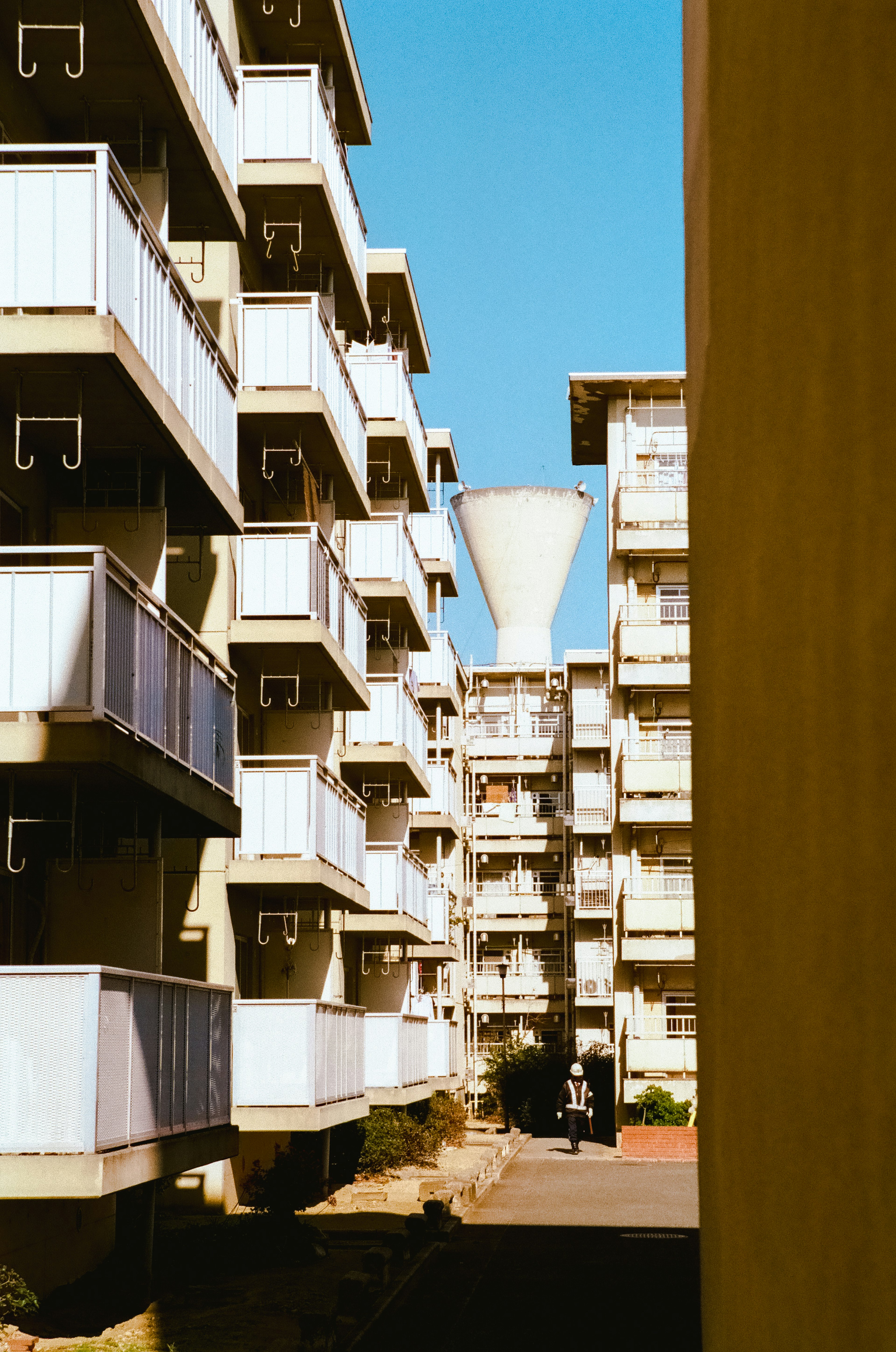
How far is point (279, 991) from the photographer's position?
2422 cm

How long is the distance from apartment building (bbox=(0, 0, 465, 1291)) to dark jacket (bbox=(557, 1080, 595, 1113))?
1317cm

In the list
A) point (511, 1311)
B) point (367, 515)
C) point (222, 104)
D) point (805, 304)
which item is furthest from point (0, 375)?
point (367, 515)

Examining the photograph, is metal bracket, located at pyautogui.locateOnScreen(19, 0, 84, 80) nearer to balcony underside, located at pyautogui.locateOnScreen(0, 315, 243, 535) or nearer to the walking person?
balcony underside, located at pyautogui.locateOnScreen(0, 315, 243, 535)

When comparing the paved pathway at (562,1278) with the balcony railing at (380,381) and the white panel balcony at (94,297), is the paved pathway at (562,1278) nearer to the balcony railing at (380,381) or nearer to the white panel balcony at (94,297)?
the white panel balcony at (94,297)

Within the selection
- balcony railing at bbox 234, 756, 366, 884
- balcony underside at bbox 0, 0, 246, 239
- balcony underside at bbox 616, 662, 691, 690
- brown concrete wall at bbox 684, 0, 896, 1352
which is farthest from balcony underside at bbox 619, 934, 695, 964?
brown concrete wall at bbox 684, 0, 896, 1352

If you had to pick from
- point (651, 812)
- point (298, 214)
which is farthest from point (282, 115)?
point (651, 812)

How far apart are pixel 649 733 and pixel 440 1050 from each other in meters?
14.6

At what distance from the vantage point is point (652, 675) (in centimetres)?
4512

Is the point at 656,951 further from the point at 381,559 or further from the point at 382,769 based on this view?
the point at 381,559

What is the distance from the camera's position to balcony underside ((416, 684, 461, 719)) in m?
40.8

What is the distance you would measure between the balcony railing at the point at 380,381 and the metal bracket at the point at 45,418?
1746cm

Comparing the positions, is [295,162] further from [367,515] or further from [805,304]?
[805,304]

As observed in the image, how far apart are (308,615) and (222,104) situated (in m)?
6.63

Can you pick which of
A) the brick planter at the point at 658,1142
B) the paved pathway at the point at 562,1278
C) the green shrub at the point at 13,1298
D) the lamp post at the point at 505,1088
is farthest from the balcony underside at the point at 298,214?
the lamp post at the point at 505,1088
